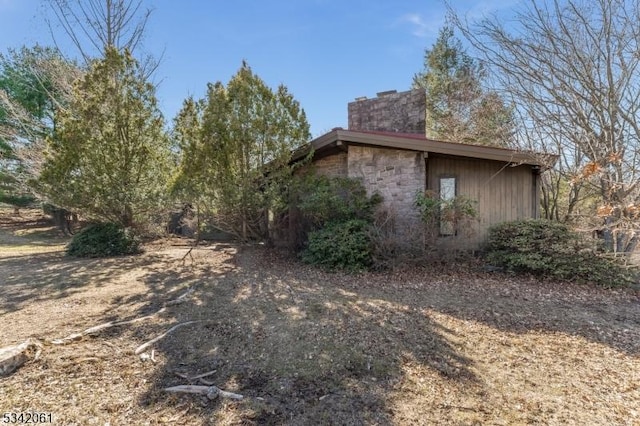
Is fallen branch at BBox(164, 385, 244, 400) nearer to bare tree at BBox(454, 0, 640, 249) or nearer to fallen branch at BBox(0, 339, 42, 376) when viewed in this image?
fallen branch at BBox(0, 339, 42, 376)

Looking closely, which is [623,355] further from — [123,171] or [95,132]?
[95,132]

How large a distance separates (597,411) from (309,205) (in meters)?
5.89

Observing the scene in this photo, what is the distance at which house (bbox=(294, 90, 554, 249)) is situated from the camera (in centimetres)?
731

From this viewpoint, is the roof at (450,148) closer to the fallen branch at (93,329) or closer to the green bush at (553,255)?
the green bush at (553,255)

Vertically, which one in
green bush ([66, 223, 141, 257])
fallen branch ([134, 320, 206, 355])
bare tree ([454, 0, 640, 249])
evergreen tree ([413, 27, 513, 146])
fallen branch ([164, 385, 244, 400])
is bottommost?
fallen branch ([164, 385, 244, 400])

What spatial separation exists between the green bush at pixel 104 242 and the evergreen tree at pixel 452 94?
40.8ft

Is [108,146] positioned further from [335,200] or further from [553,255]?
[553,255]

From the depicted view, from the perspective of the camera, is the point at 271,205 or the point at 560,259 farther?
the point at 271,205

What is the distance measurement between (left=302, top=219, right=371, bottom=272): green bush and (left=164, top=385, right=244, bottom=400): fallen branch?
14.3ft

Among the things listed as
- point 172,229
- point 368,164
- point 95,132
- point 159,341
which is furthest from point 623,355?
point 172,229

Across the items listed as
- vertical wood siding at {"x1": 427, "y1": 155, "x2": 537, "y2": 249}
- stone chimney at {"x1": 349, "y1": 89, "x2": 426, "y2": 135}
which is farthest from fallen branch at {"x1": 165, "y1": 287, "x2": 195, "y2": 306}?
stone chimney at {"x1": 349, "y1": 89, "x2": 426, "y2": 135}

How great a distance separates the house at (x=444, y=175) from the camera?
7.31 m

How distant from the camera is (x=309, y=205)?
299 inches

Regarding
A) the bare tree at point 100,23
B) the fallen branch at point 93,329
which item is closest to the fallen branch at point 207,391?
the fallen branch at point 93,329
